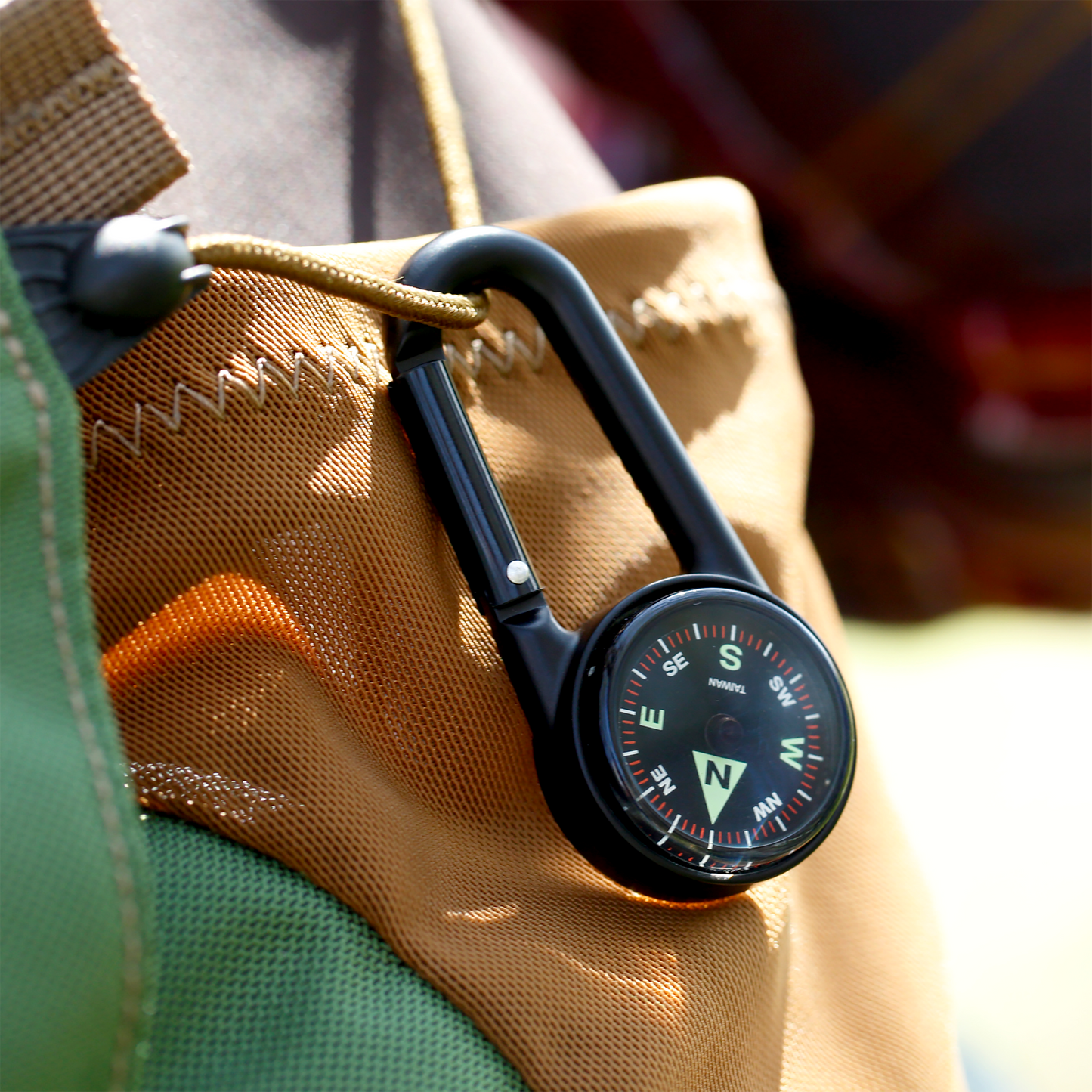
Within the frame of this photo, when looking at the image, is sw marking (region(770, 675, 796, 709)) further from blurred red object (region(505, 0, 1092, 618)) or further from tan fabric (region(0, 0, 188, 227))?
blurred red object (region(505, 0, 1092, 618))

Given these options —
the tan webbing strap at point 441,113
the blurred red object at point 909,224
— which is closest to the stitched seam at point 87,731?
the tan webbing strap at point 441,113

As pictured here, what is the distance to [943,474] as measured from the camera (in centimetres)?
165

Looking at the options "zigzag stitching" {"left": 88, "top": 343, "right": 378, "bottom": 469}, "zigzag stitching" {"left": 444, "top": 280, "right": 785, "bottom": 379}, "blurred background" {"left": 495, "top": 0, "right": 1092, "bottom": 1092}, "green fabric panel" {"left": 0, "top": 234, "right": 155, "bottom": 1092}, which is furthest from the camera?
"blurred background" {"left": 495, "top": 0, "right": 1092, "bottom": 1092}

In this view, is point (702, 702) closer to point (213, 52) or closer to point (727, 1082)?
point (727, 1082)

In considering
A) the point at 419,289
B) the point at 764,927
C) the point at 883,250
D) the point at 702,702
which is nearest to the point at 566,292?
the point at 419,289

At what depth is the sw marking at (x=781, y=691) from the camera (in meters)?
0.49

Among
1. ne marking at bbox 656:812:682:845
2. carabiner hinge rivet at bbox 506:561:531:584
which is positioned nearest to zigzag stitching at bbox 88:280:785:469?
carabiner hinge rivet at bbox 506:561:531:584

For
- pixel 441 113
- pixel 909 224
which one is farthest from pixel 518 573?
pixel 909 224

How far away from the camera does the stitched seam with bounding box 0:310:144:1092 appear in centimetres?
32

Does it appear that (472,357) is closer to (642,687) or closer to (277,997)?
(642,687)

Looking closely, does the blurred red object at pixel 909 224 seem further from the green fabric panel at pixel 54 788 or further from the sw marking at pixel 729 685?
the green fabric panel at pixel 54 788

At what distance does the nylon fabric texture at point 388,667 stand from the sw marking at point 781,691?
0.27ft

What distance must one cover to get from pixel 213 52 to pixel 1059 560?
1398mm

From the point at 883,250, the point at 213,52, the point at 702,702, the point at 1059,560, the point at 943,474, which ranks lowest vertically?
the point at 1059,560
